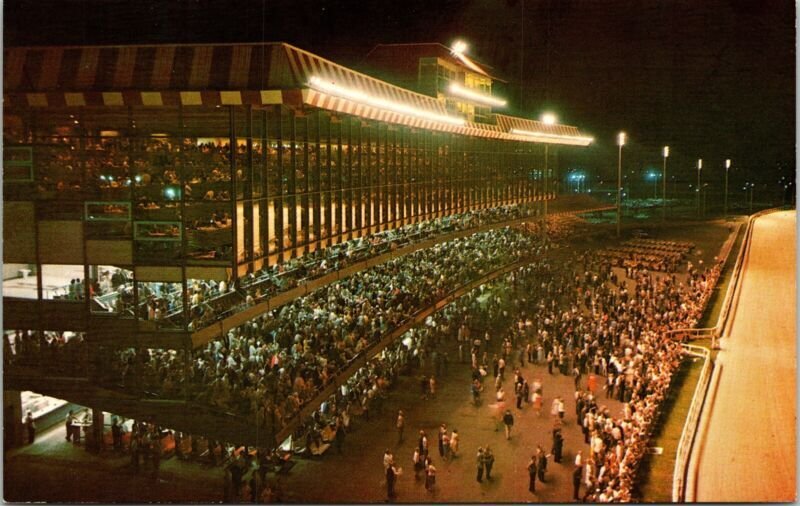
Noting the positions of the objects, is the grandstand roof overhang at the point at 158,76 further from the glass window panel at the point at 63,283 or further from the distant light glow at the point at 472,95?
the distant light glow at the point at 472,95

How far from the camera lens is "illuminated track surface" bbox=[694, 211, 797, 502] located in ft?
52.1

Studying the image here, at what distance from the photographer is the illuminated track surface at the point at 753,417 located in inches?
625

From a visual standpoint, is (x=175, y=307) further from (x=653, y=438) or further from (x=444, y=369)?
(x=653, y=438)

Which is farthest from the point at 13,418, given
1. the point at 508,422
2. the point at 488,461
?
the point at 508,422

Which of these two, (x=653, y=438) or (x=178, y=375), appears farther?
(x=653, y=438)

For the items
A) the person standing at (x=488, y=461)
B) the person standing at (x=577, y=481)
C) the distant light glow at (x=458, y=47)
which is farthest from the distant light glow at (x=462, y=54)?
the person standing at (x=577, y=481)

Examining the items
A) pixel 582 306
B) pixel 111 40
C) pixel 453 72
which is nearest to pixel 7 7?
pixel 111 40

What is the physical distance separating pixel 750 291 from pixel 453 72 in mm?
20223

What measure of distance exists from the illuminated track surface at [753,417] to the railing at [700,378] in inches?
10.9

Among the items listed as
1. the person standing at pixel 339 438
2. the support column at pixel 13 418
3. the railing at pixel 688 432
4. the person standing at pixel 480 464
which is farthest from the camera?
the person standing at pixel 339 438

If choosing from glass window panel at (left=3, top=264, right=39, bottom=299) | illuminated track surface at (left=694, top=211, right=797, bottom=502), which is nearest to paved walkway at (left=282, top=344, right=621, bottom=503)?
illuminated track surface at (left=694, top=211, right=797, bottom=502)

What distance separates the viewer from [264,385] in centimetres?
1809

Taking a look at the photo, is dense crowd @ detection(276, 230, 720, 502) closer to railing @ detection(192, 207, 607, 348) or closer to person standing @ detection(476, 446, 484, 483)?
person standing @ detection(476, 446, 484, 483)

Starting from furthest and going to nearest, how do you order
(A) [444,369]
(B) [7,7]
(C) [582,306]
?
(C) [582,306] → (A) [444,369] → (B) [7,7]
